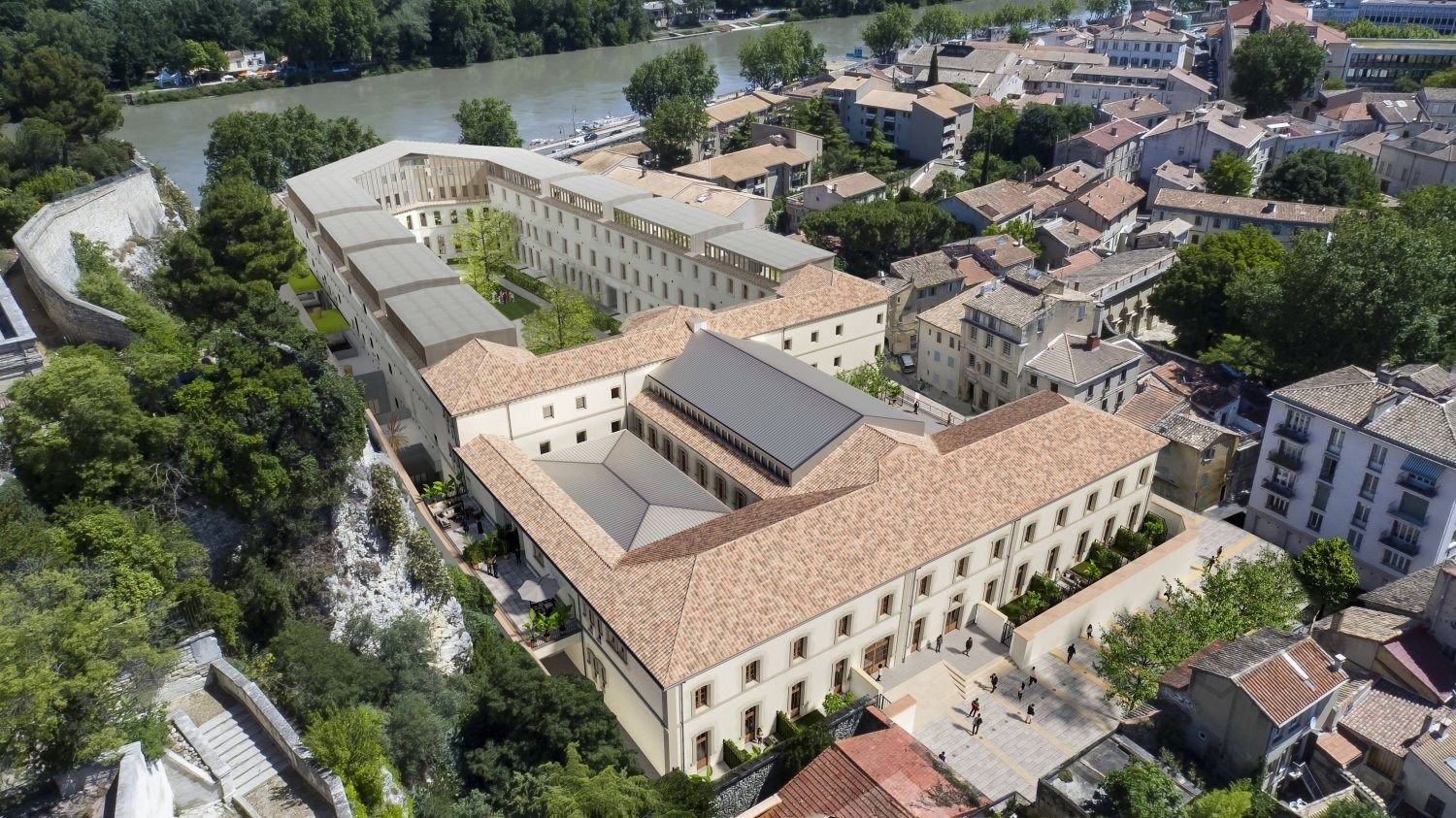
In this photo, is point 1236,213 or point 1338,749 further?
point 1236,213

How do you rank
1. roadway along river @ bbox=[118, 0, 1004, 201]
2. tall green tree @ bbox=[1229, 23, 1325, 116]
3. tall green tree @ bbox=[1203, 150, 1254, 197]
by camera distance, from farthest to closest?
tall green tree @ bbox=[1229, 23, 1325, 116]
roadway along river @ bbox=[118, 0, 1004, 201]
tall green tree @ bbox=[1203, 150, 1254, 197]

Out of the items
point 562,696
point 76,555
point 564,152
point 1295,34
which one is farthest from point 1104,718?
point 1295,34

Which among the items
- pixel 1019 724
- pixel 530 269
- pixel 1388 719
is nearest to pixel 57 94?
pixel 530 269

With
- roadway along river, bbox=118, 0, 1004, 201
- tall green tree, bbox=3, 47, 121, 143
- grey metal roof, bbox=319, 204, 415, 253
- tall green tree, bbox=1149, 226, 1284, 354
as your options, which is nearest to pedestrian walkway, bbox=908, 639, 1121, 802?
tall green tree, bbox=1149, 226, 1284, 354

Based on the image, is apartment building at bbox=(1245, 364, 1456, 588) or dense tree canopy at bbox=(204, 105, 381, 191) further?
dense tree canopy at bbox=(204, 105, 381, 191)

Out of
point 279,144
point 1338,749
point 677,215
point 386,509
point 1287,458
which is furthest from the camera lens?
point 279,144

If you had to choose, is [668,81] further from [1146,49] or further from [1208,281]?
[1208,281]

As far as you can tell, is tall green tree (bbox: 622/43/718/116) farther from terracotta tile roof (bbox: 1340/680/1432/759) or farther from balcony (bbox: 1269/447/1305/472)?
terracotta tile roof (bbox: 1340/680/1432/759)

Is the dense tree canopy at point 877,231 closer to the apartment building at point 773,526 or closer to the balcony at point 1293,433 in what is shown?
the apartment building at point 773,526
